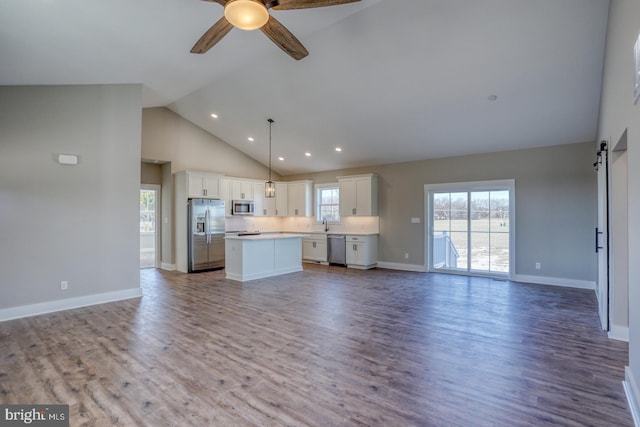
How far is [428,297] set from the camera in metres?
5.20

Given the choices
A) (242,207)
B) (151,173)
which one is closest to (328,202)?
(242,207)

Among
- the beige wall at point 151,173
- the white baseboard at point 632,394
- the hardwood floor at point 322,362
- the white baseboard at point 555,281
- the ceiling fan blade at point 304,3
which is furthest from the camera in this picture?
the beige wall at point 151,173

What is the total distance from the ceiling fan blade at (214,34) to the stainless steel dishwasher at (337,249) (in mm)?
5940

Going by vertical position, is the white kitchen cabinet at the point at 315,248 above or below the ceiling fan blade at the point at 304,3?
below

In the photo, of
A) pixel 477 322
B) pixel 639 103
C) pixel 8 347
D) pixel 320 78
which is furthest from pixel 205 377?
pixel 320 78

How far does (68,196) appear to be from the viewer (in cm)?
458

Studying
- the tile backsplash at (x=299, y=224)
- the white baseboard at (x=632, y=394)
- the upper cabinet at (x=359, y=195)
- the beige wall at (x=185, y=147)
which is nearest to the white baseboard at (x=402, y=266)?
the tile backsplash at (x=299, y=224)

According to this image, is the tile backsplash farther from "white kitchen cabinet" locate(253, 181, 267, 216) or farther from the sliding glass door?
the sliding glass door

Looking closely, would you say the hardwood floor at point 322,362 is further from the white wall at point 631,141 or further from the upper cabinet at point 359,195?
the upper cabinet at point 359,195

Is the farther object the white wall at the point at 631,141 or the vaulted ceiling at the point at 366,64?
the vaulted ceiling at the point at 366,64

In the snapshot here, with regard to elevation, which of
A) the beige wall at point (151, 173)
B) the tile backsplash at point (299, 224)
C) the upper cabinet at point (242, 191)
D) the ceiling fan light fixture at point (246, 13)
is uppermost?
the ceiling fan light fixture at point (246, 13)

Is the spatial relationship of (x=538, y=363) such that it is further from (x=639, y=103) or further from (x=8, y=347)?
(x=8, y=347)

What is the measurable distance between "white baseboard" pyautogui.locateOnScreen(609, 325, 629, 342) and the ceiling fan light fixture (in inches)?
182

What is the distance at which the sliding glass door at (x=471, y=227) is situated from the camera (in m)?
6.62
